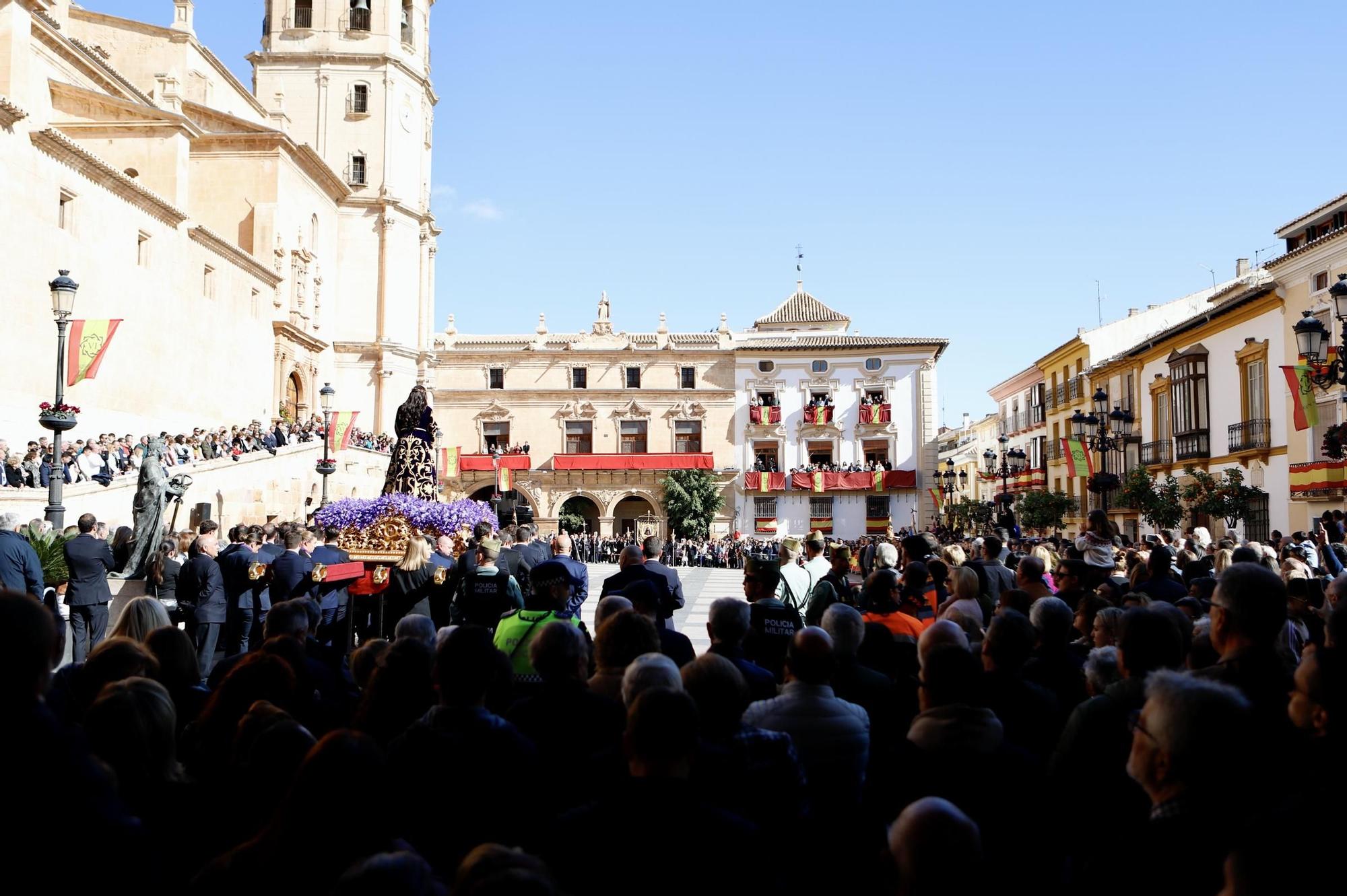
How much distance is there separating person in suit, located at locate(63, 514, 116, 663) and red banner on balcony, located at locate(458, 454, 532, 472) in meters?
43.1

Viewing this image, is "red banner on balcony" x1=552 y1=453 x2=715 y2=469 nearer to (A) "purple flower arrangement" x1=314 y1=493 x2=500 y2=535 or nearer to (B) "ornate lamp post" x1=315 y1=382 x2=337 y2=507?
(B) "ornate lamp post" x1=315 y1=382 x2=337 y2=507

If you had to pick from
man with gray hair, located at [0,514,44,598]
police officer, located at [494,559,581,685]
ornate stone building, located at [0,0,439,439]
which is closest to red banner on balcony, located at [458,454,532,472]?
ornate stone building, located at [0,0,439,439]

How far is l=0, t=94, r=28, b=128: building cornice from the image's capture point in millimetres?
21047

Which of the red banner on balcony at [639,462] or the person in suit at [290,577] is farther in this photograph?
the red banner on balcony at [639,462]

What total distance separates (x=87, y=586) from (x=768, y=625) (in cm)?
660

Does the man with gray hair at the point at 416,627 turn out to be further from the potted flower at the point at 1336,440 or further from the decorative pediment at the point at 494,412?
the decorative pediment at the point at 494,412

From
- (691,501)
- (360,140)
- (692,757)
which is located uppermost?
(360,140)

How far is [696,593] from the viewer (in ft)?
85.8

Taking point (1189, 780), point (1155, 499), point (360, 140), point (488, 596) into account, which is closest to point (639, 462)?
point (360, 140)

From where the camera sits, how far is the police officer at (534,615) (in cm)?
574

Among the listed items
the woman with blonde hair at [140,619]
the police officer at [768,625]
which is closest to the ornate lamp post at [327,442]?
the police officer at [768,625]

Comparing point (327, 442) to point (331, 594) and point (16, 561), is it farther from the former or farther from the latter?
point (16, 561)

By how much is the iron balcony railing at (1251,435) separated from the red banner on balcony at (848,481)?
920 inches

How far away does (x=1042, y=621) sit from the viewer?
16.5 ft
